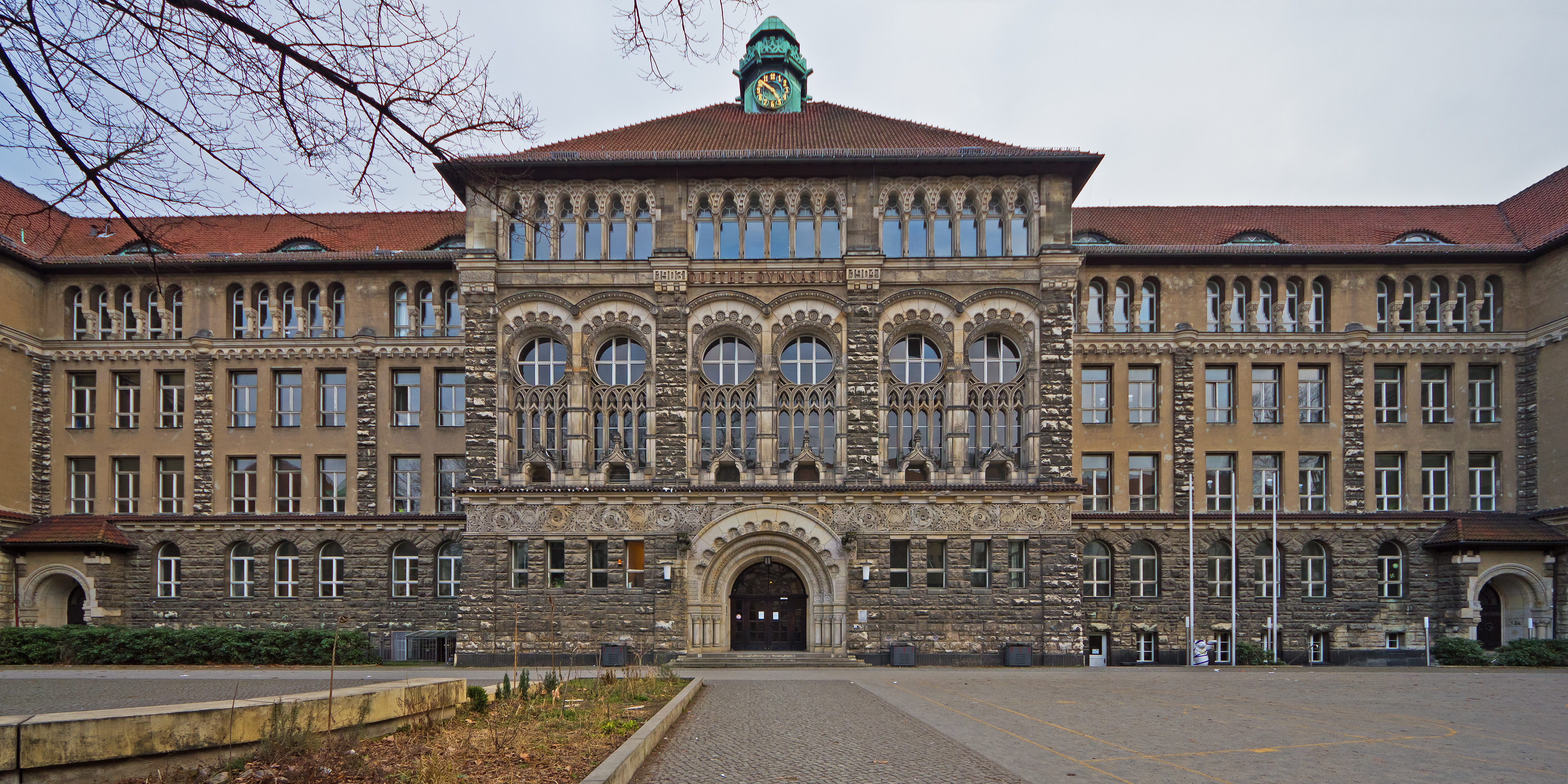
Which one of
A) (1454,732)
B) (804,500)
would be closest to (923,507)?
(804,500)

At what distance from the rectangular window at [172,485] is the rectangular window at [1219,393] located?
114 ft

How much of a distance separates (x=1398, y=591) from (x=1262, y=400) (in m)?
7.44

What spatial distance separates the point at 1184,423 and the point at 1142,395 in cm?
164

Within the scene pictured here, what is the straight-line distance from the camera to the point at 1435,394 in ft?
110

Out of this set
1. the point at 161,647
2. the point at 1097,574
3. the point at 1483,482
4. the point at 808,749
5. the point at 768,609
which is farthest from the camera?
the point at 1483,482

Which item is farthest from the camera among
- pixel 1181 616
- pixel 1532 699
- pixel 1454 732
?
pixel 1181 616

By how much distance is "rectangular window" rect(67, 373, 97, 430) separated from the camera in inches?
1325

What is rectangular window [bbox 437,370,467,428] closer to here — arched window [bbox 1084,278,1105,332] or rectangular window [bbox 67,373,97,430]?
rectangular window [bbox 67,373,97,430]

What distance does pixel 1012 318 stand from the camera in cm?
2973

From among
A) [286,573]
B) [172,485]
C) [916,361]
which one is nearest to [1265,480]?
[916,361]

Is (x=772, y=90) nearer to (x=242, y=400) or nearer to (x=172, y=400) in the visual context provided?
(x=242, y=400)

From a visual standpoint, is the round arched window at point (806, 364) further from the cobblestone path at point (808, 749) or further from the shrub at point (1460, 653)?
the shrub at point (1460, 653)

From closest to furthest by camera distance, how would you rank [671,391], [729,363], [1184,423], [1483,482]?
[671,391] < [729,363] < [1483,482] < [1184,423]

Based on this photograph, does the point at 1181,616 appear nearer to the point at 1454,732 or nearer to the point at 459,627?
the point at 1454,732
